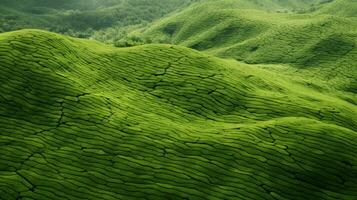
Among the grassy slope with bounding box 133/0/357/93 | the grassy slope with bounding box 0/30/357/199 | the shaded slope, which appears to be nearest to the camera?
the grassy slope with bounding box 0/30/357/199

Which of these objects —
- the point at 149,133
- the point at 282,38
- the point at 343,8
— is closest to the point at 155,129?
the point at 149,133

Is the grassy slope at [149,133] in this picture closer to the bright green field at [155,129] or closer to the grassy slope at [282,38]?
the bright green field at [155,129]

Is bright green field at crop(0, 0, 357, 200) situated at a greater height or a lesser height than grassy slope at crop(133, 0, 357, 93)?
greater

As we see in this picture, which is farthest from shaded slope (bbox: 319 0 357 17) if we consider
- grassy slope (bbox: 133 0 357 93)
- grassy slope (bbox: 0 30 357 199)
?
grassy slope (bbox: 0 30 357 199)

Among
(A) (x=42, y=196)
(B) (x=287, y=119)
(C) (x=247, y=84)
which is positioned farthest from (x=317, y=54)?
(A) (x=42, y=196)

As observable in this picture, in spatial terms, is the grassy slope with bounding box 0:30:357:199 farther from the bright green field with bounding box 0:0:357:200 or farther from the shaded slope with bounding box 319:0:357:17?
the shaded slope with bounding box 319:0:357:17
